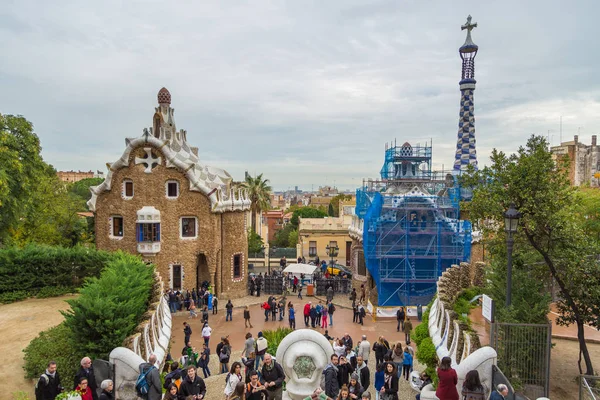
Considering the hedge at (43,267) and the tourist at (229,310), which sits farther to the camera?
the tourist at (229,310)

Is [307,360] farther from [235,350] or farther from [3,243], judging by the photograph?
[3,243]

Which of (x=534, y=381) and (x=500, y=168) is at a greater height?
(x=500, y=168)

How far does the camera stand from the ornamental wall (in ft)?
78.1

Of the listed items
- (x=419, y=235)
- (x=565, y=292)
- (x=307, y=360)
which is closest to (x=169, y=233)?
(x=419, y=235)

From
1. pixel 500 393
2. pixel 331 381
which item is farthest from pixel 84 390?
pixel 500 393

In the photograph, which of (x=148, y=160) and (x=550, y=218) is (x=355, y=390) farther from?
(x=148, y=160)

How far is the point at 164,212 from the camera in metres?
23.9

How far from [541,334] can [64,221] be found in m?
31.2

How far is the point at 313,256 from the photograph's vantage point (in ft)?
144

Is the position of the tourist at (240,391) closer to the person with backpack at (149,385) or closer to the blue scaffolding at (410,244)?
the person with backpack at (149,385)

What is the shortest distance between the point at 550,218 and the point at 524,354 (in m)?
3.36

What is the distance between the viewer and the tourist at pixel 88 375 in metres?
7.89

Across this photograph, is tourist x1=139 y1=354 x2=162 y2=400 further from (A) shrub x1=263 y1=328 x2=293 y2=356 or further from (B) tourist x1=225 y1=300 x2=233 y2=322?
(B) tourist x1=225 y1=300 x2=233 y2=322

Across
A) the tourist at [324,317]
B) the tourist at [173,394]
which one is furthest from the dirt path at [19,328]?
the tourist at [324,317]
